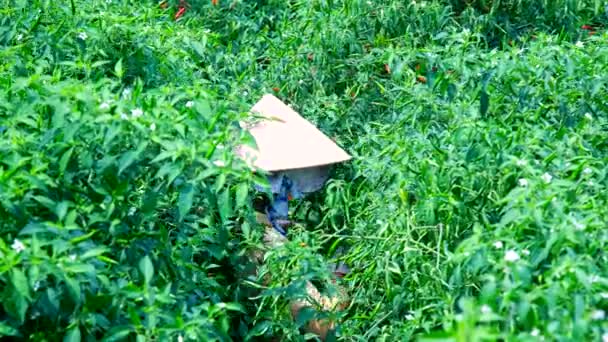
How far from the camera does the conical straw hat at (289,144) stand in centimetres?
452

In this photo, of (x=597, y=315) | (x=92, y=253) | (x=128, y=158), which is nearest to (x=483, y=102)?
(x=128, y=158)

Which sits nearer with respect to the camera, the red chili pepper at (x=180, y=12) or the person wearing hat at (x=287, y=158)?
the person wearing hat at (x=287, y=158)

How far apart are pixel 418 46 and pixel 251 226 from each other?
5.81 feet

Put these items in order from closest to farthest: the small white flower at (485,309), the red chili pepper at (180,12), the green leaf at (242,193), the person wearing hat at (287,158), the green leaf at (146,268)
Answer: the small white flower at (485,309) < the green leaf at (146,268) < the green leaf at (242,193) < the person wearing hat at (287,158) < the red chili pepper at (180,12)

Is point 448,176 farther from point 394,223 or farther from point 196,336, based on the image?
point 196,336

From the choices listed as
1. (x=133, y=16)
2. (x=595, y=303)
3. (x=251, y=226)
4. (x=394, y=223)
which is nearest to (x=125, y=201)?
(x=251, y=226)

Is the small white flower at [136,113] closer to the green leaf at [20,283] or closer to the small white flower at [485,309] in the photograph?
the green leaf at [20,283]

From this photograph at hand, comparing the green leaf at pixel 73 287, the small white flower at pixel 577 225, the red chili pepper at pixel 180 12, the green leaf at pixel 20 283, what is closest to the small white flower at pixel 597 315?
the small white flower at pixel 577 225

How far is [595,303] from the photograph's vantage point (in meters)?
2.91

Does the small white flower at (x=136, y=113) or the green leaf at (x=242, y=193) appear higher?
the small white flower at (x=136, y=113)

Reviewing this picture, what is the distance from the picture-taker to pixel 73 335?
10.0 ft

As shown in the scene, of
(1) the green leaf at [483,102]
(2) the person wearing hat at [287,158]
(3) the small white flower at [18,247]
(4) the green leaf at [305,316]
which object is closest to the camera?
(3) the small white flower at [18,247]

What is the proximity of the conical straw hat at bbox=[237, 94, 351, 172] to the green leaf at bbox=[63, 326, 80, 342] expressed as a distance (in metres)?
1.52

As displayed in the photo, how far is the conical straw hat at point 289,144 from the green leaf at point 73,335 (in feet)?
4.98
